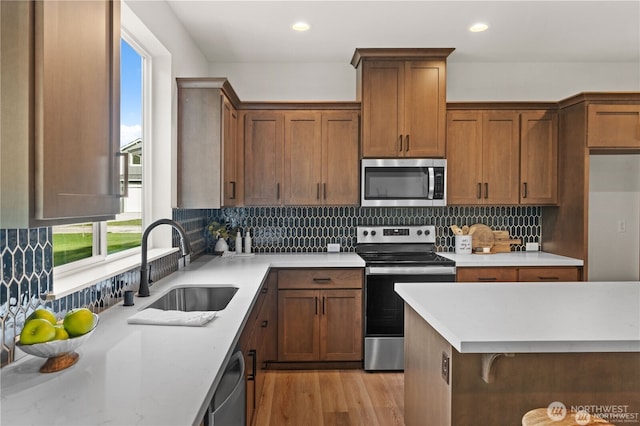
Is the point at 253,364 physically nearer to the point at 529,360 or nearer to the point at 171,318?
the point at 171,318

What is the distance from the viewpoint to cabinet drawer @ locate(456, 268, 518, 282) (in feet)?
11.5

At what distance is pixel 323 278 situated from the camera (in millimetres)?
3467

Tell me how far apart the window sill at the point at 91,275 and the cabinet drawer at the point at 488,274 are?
2330 mm

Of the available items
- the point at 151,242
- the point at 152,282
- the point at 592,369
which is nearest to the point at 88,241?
the point at 152,282

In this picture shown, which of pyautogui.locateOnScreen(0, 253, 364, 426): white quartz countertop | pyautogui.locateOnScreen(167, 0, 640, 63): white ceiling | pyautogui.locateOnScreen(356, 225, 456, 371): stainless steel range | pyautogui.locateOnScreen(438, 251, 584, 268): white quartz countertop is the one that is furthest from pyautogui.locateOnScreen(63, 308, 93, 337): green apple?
pyautogui.locateOnScreen(438, 251, 584, 268): white quartz countertop

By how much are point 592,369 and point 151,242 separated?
8.53 feet

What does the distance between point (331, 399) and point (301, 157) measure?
1953mm

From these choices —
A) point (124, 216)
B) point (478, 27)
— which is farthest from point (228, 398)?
point (478, 27)

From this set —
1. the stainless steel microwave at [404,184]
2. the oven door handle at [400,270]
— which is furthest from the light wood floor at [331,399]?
the stainless steel microwave at [404,184]

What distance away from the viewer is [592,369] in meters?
1.66

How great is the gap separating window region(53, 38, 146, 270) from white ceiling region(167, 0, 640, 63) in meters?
0.59

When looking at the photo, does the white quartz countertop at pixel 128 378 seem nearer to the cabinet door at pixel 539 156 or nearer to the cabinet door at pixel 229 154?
the cabinet door at pixel 229 154

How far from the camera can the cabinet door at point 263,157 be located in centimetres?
375

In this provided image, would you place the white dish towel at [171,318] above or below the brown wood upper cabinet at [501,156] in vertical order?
below
